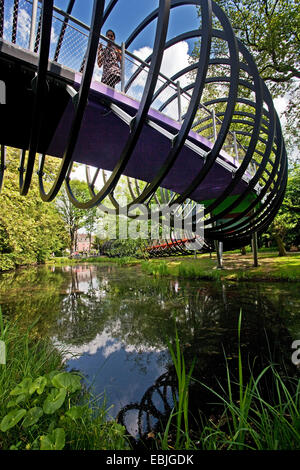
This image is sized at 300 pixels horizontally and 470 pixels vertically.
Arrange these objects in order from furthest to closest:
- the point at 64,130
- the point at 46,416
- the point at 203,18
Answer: the point at 64,130, the point at 203,18, the point at 46,416

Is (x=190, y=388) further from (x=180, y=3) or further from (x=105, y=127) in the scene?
(x=180, y=3)

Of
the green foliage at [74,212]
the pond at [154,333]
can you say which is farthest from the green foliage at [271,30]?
the green foliage at [74,212]

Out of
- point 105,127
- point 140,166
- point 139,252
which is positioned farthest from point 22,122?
point 139,252

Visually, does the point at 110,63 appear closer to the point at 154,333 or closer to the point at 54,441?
the point at 154,333

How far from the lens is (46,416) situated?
167 cm

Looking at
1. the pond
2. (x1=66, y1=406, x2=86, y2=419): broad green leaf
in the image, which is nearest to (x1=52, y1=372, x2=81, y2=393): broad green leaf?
(x1=66, y1=406, x2=86, y2=419): broad green leaf

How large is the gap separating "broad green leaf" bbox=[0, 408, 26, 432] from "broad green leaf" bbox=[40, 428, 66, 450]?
0.18 meters

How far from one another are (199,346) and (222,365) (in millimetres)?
639

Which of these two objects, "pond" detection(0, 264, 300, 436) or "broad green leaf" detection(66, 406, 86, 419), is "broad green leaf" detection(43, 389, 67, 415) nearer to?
"broad green leaf" detection(66, 406, 86, 419)

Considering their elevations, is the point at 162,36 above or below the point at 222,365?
above

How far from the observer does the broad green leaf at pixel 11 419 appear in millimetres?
1252

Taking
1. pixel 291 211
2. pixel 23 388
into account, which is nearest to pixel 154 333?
pixel 23 388

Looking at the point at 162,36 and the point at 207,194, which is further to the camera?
the point at 207,194

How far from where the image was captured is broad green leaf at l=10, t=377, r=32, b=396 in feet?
4.83
